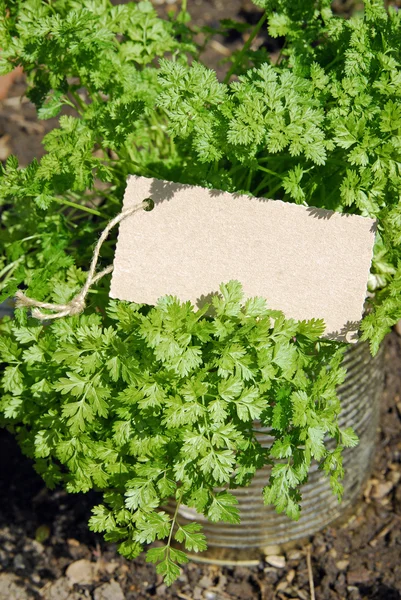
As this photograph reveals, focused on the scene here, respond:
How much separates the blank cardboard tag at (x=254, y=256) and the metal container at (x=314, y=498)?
30cm

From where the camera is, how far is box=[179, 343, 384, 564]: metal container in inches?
73.4

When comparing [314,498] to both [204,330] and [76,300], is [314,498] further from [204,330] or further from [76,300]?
[76,300]

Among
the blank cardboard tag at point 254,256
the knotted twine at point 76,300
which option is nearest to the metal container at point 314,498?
the blank cardboard tag at point 254,256

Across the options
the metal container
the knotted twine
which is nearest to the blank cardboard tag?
the knotted twine

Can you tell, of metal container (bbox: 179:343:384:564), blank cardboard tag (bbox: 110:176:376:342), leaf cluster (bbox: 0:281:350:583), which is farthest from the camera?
metal container (bbox: 179:343:384:564)

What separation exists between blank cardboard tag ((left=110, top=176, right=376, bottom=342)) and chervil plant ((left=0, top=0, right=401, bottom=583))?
0.18ft

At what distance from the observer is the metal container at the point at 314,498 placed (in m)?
1.87

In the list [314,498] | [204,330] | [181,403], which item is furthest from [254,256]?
[314,498]

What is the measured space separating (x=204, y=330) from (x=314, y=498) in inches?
36.3

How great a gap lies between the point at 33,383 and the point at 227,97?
2.75 feet

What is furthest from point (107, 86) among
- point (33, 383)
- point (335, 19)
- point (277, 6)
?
point (33, 383)

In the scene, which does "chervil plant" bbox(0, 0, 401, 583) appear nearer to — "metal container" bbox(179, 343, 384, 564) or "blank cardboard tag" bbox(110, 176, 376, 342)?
"blank cardboard tag" bbox(110, 176, 376, 342)

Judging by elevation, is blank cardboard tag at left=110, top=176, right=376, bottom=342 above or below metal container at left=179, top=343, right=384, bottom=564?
above

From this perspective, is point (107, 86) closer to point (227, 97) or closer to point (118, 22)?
point (118, 22)
